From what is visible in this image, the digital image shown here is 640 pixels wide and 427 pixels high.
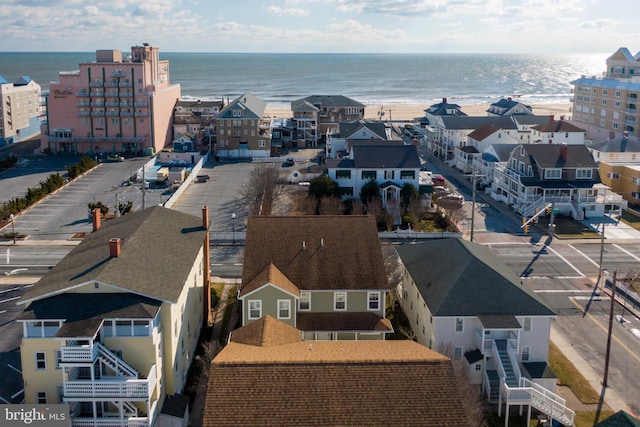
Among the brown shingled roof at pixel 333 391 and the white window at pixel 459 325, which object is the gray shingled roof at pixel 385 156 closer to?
the white window at pixel 459 325

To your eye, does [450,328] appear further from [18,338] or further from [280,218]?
[18,338]

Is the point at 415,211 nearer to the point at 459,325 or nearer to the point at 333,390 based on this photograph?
the point at 459,325

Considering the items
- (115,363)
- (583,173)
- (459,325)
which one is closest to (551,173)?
(583,173)

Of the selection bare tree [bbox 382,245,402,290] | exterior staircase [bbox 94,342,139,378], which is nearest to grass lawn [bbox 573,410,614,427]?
bare tree [bbox 382,245,402,290]

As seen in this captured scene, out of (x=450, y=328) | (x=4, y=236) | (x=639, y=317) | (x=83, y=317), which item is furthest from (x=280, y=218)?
(x=4, y=236)

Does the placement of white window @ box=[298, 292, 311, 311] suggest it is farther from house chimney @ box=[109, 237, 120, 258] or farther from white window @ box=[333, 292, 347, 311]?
house chimney @ box=[109, 237, 120, 258]

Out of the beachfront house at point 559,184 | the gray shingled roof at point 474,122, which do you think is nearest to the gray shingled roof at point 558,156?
the beachfront house at point 559,184
